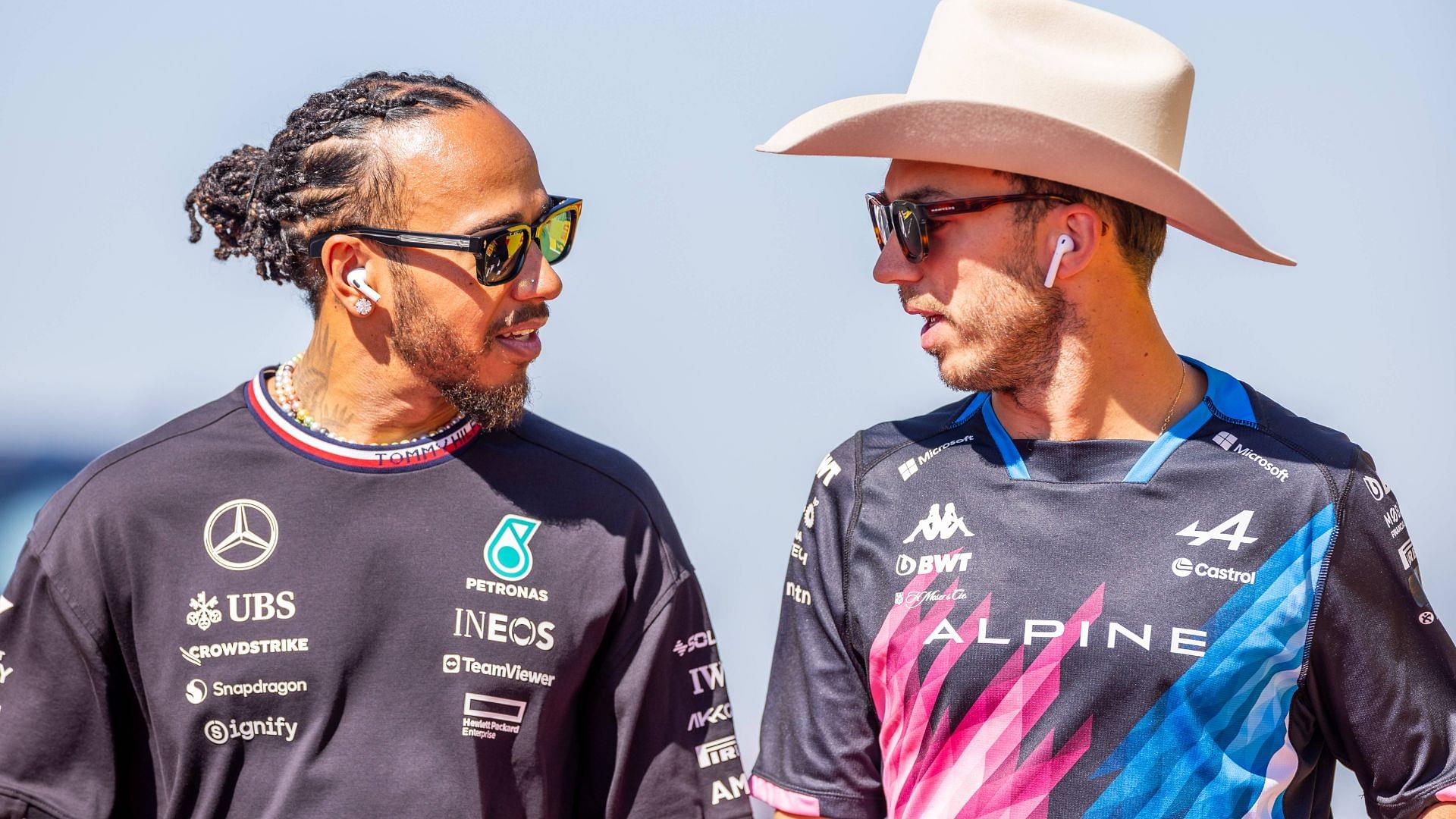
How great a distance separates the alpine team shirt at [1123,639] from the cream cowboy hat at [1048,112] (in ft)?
1.53

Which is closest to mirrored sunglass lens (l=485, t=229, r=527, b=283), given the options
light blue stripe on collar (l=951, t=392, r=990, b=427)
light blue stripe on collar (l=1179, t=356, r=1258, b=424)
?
light blue stripe on collar (l=951, t=392, r=990, b=427)

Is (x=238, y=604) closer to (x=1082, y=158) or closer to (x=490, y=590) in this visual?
(x=490, y=590)

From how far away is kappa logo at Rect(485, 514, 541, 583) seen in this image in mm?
2961

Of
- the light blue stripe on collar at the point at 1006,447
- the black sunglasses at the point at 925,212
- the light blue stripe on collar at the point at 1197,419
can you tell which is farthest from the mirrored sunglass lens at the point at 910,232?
the light blue stripe on collar at the point at 1197,419

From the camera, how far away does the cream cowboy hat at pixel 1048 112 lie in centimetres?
277

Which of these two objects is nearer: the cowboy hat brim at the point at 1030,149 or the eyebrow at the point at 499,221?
the cowboy hat brim at the point at 1030,149

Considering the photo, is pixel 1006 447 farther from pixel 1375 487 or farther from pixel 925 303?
pixel 1375 487

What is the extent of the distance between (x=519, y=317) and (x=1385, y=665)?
6.07 ft

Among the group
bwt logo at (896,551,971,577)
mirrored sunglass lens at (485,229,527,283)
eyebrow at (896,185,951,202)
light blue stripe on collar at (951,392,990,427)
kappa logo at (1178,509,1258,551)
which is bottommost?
kappa logo at (1178,509,1258,551)

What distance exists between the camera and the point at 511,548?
2986mm

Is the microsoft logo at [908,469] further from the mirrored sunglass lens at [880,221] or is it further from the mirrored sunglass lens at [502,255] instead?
the mirrored sunglass lens at [502,255]

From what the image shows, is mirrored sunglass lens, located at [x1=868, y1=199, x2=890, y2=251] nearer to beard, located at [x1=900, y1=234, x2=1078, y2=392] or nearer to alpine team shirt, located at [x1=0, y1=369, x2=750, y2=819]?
beard, located at [x1=900, y1=234, x2=1078, y2=392]

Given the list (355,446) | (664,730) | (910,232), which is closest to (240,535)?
(355,446)

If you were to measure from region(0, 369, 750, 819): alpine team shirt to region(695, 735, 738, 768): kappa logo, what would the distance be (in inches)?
0.4
